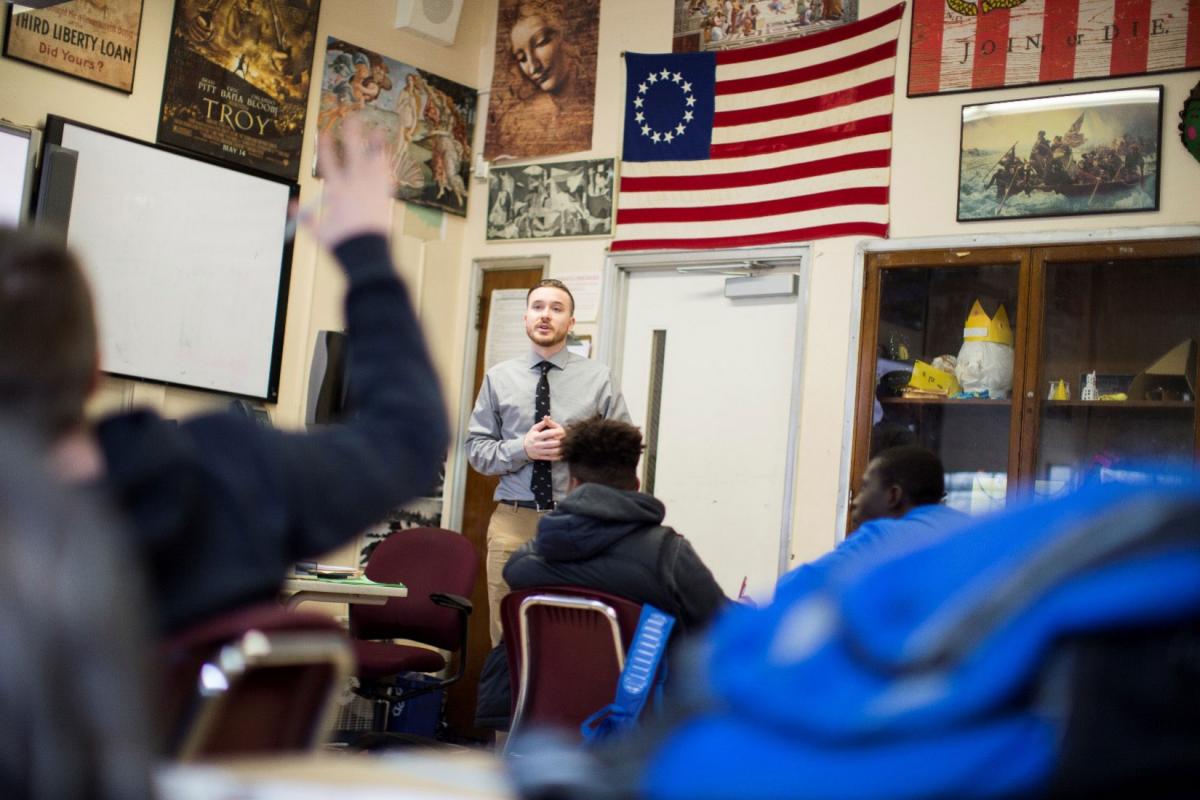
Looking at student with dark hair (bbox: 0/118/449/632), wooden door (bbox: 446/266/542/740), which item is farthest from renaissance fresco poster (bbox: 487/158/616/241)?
student with dark hair (bbox: 0/118/449/632)

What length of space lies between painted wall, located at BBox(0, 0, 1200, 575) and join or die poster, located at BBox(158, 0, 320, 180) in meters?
0.08

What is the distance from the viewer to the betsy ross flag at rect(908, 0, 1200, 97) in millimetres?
4910

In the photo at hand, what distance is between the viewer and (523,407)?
5055mm

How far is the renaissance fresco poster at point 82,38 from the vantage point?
5.07 metres

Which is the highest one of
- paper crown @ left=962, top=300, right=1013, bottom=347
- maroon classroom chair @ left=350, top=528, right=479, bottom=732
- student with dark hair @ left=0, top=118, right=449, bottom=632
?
paper crown @ left=962, top=300, right=1013, bottom=347

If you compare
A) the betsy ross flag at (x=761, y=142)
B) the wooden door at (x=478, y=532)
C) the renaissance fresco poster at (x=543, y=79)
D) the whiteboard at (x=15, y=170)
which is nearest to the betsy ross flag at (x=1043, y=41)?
the betsy ross flag at (x=761, y=142)

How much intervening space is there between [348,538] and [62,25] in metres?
4.58

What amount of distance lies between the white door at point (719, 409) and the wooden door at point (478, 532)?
0.72m

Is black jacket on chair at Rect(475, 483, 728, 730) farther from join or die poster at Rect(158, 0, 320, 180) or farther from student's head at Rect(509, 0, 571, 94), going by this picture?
student's head at Rect(509, 0, 571, 94)

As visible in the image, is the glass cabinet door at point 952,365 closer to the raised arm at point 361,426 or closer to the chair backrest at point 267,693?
the raised arm at point 361,426

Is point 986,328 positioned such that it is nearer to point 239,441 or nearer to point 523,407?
point 523,407

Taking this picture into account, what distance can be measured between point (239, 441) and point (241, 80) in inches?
195

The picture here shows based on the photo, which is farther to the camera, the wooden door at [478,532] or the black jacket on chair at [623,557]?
the wooden door at [478,532]

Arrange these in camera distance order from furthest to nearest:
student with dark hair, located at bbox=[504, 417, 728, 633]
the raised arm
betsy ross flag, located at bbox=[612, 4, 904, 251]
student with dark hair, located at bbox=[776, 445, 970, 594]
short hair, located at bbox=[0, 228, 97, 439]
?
1. betsy ross flag, located at bbox=[612, 4, 904, 251]
2. student with dark hair, located at bbox=[504, 417, 728, 633]
3. student with dark hair, located at bbox=[776, 445, 970, 594]
4. the raised arm
5. short hair, located at bbox=[0, 228, 97, 439]
